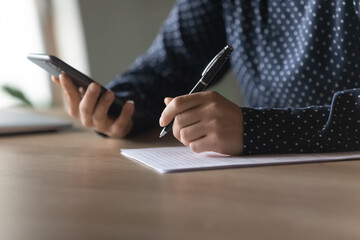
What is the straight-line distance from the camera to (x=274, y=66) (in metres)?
1.27

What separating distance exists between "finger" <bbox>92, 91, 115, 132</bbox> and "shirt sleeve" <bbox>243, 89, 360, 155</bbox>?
34 cm

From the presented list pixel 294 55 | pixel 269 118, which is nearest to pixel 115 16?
pixel 294 55

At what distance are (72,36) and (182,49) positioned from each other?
7.24ft

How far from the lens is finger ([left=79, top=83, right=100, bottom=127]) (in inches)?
42.6

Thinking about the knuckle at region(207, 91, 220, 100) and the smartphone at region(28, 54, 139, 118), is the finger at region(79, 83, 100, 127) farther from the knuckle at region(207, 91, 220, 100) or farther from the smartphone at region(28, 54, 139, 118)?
the knuckle at region(207, 91, 220, 100)

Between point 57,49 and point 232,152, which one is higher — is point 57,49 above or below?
below

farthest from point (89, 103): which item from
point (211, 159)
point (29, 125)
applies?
point (211, 159)

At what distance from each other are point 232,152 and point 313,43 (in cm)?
41

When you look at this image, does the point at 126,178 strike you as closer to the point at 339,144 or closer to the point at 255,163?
the point at 255,163

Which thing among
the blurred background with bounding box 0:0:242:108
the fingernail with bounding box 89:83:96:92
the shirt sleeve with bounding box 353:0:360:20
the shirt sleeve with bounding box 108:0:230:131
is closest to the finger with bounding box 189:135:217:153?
the fingernail with bounding box 89:83:96:92

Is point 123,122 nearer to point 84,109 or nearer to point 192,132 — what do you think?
point 84,109

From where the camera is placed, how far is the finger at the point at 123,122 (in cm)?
113

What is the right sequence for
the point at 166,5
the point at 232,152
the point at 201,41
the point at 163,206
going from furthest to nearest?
1. the point at 166,5
2. the point at 201,41
3. the point at 232,152
4. the point at 163,206

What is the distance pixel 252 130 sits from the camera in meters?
0.85
